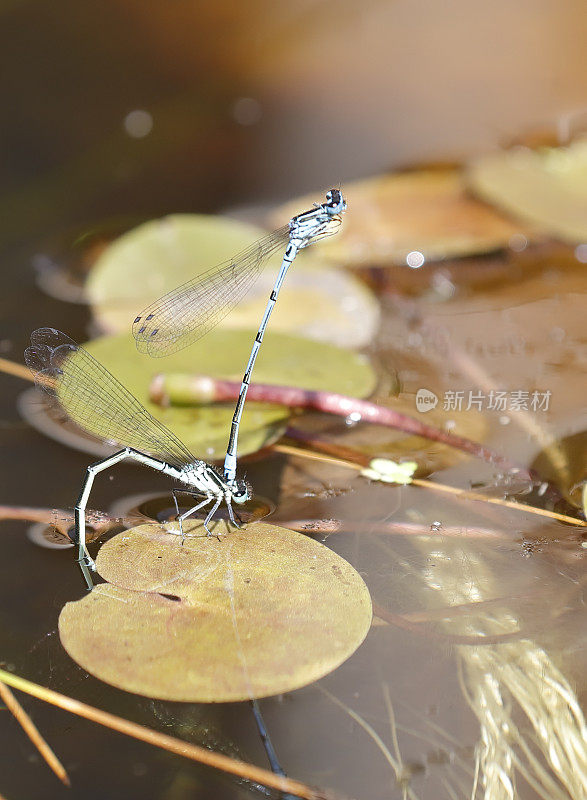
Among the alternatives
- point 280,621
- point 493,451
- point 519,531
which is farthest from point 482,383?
point 280,621

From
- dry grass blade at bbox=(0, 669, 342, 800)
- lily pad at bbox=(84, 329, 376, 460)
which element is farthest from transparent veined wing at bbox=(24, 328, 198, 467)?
dry grass blade at bbox=(0, 669, 342, 800)

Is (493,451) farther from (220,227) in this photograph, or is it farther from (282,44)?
(282,44)

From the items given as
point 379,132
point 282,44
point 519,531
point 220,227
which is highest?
point 282,44

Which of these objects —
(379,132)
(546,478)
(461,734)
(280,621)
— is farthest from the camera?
(379,132)

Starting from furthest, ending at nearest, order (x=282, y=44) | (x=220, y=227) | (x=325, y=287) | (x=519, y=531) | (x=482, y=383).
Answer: (x=282, y=44), (x=220, y=227), (x=325, y=287), (x=482, y=383), (x=519, y=531)

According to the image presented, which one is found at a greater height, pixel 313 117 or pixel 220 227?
pixel 313 117

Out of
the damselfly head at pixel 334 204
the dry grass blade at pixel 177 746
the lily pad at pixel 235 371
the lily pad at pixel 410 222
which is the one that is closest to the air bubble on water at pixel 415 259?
the lily pad at pixel 410 222

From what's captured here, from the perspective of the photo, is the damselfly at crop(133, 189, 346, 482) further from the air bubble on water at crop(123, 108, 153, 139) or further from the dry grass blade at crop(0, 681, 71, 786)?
the air bubble on water at crop(123, 108, 153, 139)
